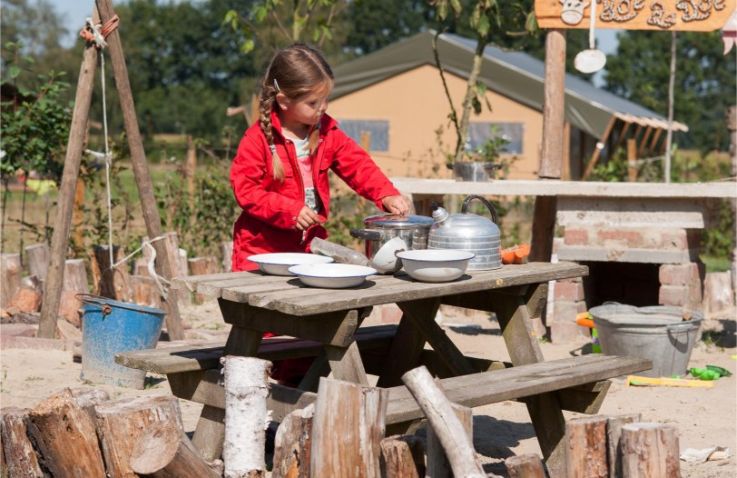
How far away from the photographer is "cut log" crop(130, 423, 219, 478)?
3.30 meters

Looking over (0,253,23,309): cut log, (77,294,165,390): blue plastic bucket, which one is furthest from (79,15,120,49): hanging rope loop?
(0,253,23,309): cut log

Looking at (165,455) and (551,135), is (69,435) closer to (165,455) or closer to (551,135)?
(165,455)

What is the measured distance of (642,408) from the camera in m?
5.42

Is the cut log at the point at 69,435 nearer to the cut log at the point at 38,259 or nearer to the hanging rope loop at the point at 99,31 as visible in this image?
the hanging rope loop at the point at 99,31

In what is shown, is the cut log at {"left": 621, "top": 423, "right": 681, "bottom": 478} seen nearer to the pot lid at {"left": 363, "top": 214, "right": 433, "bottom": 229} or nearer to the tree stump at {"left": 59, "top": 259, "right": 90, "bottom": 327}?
the pot lid at {"left": 363, "top": 214, "right": 433, "bottom": 229}

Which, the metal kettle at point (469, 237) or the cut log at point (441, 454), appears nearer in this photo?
the cut log at point (441, 454)

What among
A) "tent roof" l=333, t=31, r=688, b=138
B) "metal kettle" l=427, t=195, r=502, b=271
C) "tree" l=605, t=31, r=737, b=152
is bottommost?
"metal kettle" l=427, t=195, r=502, b=271

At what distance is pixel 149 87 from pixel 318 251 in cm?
5674

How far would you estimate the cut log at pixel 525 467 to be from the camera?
3232mm

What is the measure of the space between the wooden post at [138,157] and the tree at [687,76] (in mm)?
44761

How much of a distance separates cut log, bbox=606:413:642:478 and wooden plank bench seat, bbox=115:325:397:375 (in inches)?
50.0

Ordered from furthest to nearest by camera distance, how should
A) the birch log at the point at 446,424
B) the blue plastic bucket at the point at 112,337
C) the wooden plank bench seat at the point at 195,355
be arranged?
the blue plastic bucket at the point at 112,337 → the wooden plank bench seat at the point at 195,355 → the birch log at the point at 446,424

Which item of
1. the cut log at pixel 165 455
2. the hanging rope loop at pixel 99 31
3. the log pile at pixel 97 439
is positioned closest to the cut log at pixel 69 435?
the log pile at pixel 97 439

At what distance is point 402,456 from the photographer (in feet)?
10.8
